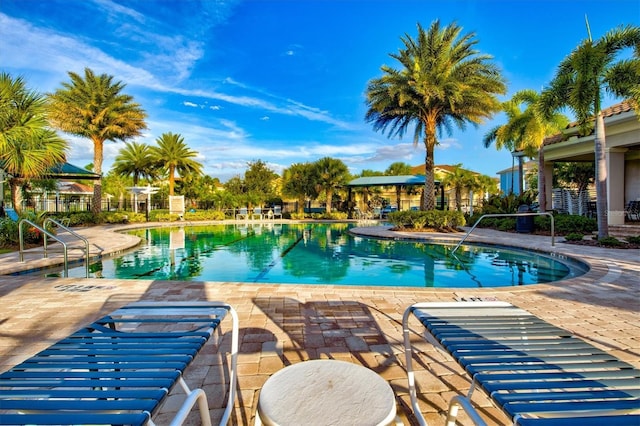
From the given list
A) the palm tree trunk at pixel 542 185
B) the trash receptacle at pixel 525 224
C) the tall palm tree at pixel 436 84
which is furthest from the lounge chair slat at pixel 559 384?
the palm tree trunk at pixel 542 185

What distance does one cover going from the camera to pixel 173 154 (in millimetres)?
25281

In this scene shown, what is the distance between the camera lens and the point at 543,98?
1063cm

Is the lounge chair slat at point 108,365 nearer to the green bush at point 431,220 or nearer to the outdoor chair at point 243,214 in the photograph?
the green bush at point 431,220

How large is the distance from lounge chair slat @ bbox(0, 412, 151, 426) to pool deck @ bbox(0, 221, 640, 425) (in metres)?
1.01

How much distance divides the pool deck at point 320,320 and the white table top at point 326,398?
0.62 metres

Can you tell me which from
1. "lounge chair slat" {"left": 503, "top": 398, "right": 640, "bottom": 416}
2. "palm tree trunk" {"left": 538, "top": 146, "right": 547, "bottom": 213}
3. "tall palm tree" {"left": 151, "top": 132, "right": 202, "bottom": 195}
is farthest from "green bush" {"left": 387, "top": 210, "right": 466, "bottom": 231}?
"tall palm tree" {"left": 151, "top": 132, "right": 202, "bottom": 195}

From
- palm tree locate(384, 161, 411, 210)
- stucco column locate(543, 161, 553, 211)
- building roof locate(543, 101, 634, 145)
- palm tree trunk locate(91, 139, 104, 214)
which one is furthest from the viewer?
palm tree locate(384, 161, 411, 210)

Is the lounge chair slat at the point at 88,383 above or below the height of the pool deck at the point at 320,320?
above

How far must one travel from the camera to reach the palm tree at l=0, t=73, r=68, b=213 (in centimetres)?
947

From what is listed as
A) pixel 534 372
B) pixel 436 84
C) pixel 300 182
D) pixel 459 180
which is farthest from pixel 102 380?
pixel 459 180

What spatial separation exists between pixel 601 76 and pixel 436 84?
5.43 m

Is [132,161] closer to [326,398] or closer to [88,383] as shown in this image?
[88,383]

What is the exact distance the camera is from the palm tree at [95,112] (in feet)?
61.0

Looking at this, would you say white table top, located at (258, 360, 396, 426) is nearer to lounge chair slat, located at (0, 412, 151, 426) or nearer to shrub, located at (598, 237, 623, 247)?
lounge chair slat, located at (0, 412, 151, 426)
